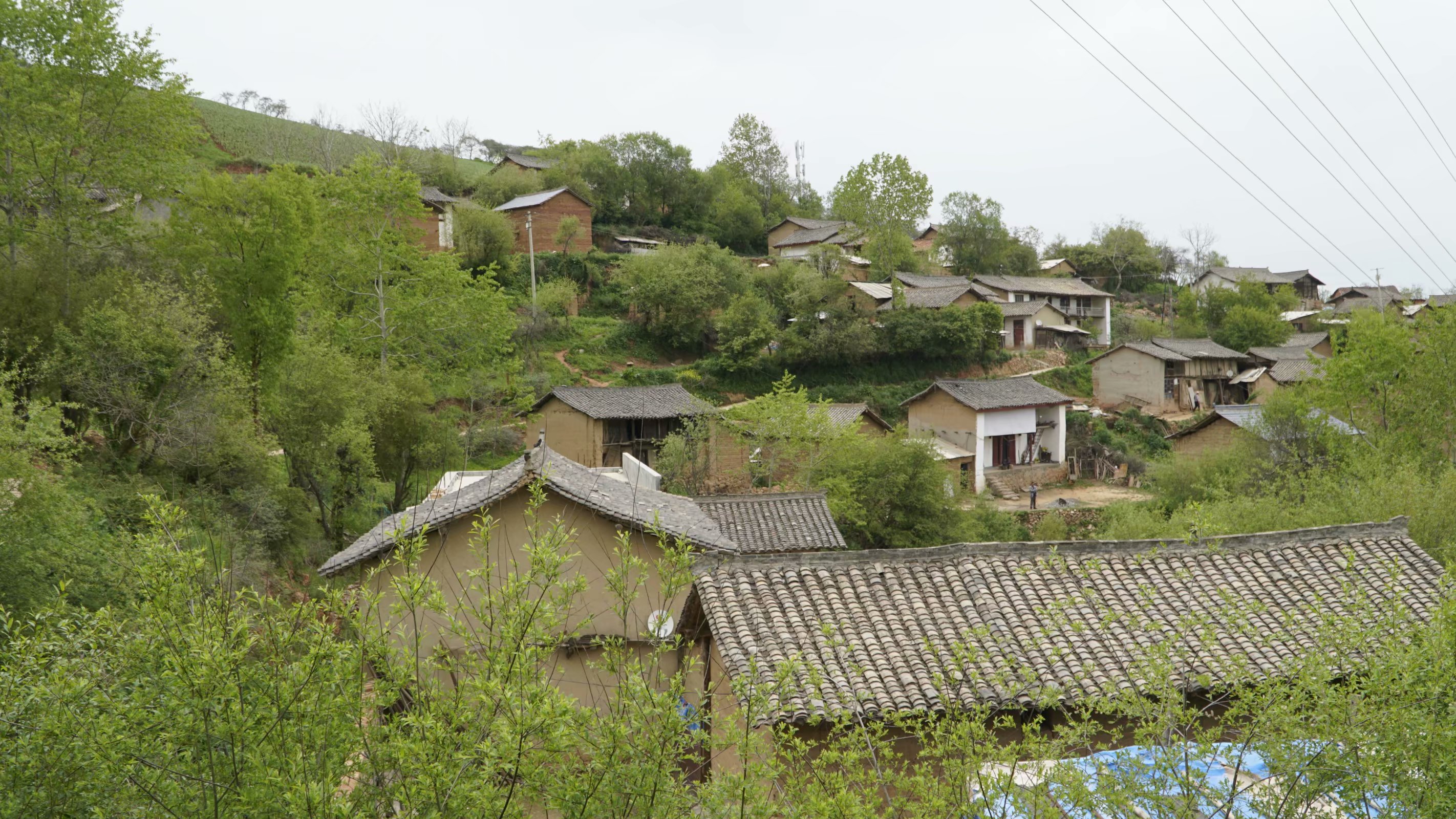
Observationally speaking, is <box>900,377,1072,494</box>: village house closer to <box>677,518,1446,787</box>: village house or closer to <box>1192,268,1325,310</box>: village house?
<box>677,518,1446,787</box>: village house

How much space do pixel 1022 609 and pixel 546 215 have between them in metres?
38.2

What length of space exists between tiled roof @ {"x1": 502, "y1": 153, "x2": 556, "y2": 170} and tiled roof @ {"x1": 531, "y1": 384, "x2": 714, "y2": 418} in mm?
24712

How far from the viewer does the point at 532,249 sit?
39.6 metres

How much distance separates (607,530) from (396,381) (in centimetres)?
1097

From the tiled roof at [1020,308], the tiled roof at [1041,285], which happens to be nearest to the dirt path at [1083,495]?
the tiled roof at [1020,308]

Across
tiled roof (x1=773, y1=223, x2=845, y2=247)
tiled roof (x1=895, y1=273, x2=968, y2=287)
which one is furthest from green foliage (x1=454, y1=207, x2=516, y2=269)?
tiled roof (x1=895, y1=273, x2=968, y2=287)

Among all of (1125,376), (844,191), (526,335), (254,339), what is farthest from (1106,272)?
(254,339)

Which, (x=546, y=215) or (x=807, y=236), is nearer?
(x=546, y=215)

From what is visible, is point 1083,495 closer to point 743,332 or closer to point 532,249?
point 743,332

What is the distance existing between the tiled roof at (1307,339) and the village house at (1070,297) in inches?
330

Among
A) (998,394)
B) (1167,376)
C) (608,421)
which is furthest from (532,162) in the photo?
(1167,376)

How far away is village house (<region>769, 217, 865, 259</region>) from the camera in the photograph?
45281 mm

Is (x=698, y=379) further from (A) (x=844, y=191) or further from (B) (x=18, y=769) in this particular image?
(B) (x=18, y=769)

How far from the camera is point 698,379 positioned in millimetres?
35781
